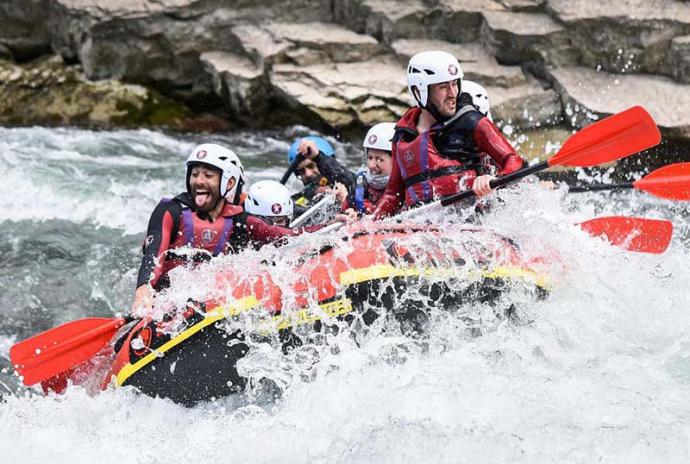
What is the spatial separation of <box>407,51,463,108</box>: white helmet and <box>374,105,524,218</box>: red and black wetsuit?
0.66 feet

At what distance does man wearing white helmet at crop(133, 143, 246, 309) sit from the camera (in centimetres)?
521

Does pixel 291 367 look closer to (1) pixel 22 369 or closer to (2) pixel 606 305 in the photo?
(1) pixel 22 369

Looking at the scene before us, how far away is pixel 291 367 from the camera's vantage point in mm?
4695

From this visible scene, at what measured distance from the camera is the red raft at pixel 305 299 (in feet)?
15.3

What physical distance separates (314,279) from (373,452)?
0.93 meters

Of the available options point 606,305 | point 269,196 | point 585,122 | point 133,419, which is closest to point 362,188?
point 269,196

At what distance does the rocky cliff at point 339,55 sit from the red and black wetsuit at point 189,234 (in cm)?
562

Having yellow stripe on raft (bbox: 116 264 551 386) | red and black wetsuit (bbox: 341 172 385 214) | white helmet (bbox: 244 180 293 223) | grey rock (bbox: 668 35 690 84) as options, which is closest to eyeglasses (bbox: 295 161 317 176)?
red and black wetsuit (bbox: 341 172 385 214)

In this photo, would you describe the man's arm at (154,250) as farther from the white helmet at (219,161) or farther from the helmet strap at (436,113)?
the helmet strap at (436,113)

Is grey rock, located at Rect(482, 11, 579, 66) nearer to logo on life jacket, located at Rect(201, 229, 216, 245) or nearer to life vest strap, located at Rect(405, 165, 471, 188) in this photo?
life vest strap, located at Rect(405, 165, 471, 188)

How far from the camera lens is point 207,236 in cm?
528

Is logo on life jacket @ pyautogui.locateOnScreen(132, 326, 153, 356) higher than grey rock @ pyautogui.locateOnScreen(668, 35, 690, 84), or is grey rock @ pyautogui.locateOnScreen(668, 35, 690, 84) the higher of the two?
logo on life jacket @ pyautogui.locateOnScreen(132, 326, 153, 356)

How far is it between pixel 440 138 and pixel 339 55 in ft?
19.9

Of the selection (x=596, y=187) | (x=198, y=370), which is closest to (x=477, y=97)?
(x=596, y=187)
